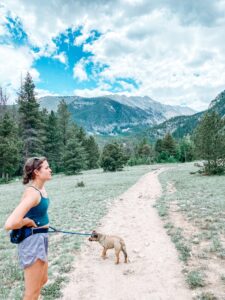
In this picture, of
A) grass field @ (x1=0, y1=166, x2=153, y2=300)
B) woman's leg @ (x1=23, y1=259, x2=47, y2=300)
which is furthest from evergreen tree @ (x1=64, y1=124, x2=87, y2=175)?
woman's leg @ (x1=23, y1=259, x2=47, y2=300)

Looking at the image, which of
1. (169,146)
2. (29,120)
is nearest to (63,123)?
(29,120)

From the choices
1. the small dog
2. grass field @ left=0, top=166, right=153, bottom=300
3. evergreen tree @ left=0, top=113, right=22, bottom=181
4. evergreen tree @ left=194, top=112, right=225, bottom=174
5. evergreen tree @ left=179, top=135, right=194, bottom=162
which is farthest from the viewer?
evergreen tree @ left=179, top=135, right=194, bottom=162

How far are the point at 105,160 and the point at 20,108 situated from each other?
60.8 feet

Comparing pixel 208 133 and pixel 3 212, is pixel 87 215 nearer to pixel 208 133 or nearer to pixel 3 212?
pixel 3 212

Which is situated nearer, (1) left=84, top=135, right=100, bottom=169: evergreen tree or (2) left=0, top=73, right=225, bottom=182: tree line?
(2) left=0, top=73, right=225, bottom=182: tree line

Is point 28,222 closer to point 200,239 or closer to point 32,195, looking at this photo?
point 32,195

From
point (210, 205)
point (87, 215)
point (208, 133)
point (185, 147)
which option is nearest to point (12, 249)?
point (87, 215)

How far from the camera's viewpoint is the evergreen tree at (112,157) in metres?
51.5

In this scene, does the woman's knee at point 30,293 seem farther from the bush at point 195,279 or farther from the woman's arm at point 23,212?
the bush at point 195,279

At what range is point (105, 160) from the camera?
51906 mm

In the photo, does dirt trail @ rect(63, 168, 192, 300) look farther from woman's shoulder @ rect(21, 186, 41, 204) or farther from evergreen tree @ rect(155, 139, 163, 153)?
evergreen tree @ rect(155, 139, 163, 153)

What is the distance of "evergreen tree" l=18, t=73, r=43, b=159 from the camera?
1948 inches

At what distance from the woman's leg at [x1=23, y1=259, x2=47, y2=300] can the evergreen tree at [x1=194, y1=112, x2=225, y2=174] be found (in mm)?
31656

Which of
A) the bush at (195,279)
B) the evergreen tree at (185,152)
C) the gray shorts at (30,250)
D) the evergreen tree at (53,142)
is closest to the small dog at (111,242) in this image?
the bush at (195,279)
